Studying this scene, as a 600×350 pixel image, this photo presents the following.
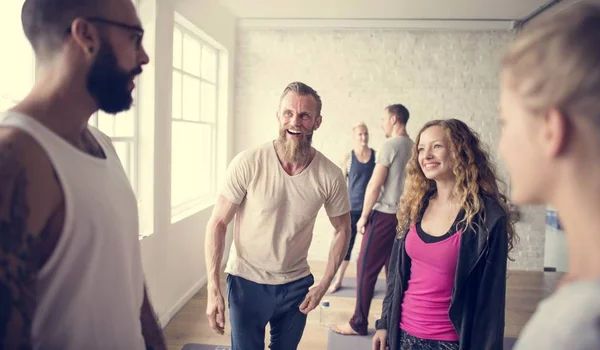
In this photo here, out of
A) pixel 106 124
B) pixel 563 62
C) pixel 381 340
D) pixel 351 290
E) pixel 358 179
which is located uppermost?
pixel 563 62

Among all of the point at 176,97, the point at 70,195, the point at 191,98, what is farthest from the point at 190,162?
the point at 70,195

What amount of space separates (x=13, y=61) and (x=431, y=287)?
7.02 ft

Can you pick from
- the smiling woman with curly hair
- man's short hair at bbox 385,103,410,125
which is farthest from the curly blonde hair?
man's short hair at bbox 385,103,410,125

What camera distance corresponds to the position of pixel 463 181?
181 centimetres

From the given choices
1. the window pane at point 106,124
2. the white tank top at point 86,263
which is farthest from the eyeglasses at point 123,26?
the window pane at point 106,124

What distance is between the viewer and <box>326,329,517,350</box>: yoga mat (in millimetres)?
3387

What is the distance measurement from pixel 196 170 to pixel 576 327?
4708 mm

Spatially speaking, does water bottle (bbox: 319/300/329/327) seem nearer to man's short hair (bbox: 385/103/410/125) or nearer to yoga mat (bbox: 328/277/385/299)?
yoga mat (bbox: 328/277/385/299)

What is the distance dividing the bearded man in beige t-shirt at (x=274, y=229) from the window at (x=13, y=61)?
1.11m

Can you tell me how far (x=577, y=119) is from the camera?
562 mm

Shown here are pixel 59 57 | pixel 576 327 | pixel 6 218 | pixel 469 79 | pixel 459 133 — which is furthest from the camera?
pixel 469 79

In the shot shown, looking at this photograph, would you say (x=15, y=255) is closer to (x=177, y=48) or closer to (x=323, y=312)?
(x=323, y=312)

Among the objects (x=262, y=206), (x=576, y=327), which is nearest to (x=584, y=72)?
(x=576, y=327)

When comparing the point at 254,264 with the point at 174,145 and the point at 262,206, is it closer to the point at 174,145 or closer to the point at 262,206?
the point at 262,206
